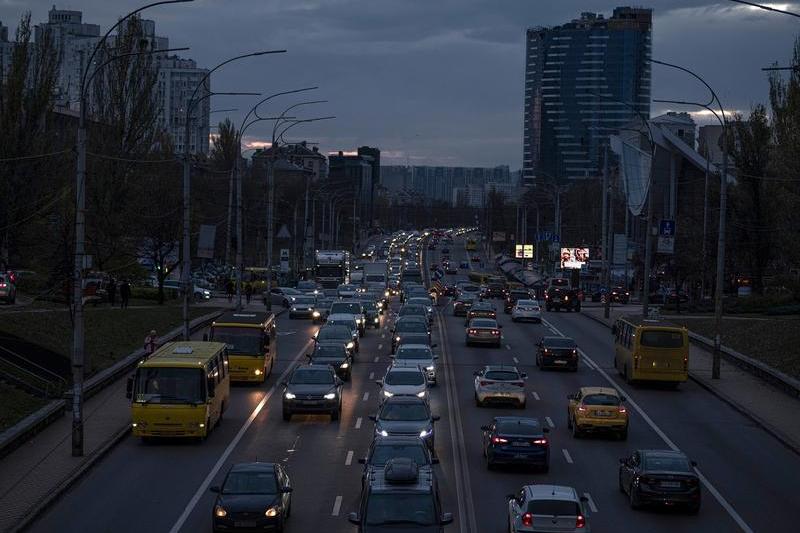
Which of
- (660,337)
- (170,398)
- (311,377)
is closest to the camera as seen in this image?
(170,398)

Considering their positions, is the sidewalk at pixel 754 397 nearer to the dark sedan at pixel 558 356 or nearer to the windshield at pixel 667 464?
the dark sedan at pixel 558 356

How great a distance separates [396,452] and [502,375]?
14.7 metres

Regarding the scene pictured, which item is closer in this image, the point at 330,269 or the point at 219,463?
the point at 219,463

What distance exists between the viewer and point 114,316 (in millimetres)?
52438

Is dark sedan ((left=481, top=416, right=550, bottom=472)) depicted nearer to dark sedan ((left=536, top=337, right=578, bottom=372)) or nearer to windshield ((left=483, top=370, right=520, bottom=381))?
windshield ((left=483, top=370, right=520, bottom=381))

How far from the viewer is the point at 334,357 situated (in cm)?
4206

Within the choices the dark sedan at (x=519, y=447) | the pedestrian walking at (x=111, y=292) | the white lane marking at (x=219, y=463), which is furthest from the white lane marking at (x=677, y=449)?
the pedestrian walking at (x=111, y=292)

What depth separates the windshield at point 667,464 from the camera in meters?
22.5

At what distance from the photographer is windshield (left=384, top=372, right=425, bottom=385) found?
34.6 meters

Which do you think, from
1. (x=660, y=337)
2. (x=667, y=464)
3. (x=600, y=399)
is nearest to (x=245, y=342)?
(x=600, y=399)

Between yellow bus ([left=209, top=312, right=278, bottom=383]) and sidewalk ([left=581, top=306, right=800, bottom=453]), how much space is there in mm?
15525

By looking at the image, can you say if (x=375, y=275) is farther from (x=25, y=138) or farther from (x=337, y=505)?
(x=337, y=505)

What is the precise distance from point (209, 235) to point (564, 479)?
2965cm

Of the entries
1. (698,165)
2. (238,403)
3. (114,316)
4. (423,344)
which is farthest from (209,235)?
(698,165)
